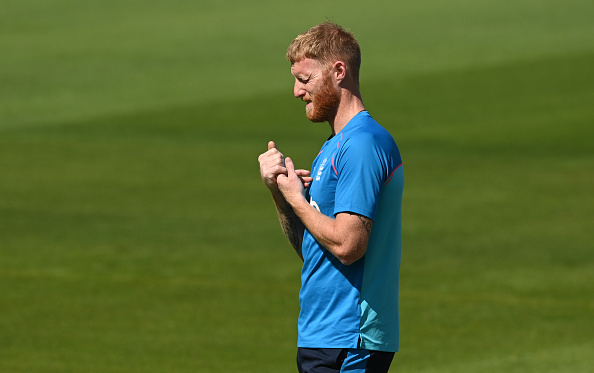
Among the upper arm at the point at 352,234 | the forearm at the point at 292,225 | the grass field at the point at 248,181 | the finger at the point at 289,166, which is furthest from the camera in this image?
the grass field at the point at 248,181

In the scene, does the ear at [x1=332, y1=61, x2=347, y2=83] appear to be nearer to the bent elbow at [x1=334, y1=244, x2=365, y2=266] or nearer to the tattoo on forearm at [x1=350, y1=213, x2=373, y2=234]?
the tattoo on forearm at [x1=350, y1=213, x2=373, y2=234]

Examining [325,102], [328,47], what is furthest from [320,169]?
[328,47]

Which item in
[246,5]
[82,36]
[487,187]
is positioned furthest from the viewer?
[246,5]

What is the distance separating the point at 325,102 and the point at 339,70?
0.54ft

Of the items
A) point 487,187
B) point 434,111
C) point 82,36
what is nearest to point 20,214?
point 487,187

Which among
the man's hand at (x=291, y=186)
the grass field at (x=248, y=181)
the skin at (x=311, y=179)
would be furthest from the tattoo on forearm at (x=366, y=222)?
the grass field at (x=248, y=181)

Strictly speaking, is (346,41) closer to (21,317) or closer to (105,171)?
(21,317)

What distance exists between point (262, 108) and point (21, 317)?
1856 cm

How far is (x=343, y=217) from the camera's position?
454 centimetres

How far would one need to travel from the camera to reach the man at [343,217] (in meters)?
4.56

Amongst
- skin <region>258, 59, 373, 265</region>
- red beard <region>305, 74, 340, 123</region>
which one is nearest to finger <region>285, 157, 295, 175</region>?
skin <region>258, 59, 373, 265</region>

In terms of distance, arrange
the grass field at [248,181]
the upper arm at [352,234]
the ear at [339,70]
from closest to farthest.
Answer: the upper arm at [352,234] < the ear at [339,70] < the grass field at [248,181]

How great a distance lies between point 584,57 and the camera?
3525 centimetres

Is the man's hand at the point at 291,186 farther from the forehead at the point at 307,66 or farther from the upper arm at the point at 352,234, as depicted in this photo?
the forehead at the point at 307,66
